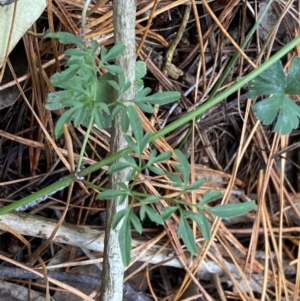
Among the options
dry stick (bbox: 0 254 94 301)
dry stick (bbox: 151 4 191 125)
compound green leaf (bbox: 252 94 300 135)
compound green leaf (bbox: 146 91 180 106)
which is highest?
dry stick (bbox: 151 4 191 125)

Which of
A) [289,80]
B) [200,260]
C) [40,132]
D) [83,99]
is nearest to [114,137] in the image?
[83,99]

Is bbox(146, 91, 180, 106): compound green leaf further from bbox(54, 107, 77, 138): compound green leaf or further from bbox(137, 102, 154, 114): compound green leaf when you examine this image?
bbox(54, 107, 77, 138): compound green leaf

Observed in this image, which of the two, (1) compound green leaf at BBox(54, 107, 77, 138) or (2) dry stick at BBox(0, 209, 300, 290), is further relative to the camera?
(2) dry stick at BBox(0, 209, 300, 290)

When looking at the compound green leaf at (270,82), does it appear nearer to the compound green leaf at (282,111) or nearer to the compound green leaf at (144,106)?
the compound green leaf at (282,111)

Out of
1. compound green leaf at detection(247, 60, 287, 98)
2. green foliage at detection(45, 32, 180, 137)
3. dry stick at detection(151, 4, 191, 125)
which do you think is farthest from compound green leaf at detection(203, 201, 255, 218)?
dry stick at detection(151, 4, 191, 125)

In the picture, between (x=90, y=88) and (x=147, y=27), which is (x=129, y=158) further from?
(x=147, y=27)

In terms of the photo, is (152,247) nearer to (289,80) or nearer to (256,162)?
(256,162)

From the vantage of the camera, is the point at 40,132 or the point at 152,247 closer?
the point at 40,132

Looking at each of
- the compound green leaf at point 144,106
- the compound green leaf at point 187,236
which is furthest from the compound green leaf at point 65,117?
the compound green leaf at point 187,236
